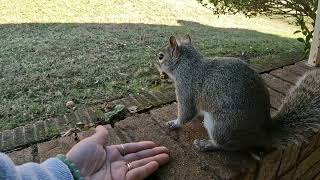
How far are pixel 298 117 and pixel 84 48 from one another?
254 centimetres

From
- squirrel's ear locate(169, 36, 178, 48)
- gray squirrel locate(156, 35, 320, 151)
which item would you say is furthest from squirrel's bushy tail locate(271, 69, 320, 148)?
squirrel's ear locate(169, 36, 178, 48)

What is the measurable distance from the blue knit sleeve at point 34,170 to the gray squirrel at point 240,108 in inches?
20.1

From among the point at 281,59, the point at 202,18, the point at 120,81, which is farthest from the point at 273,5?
the point at 202,18

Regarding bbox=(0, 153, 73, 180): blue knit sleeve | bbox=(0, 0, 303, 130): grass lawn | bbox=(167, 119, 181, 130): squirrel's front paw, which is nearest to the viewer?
bbox=(0, 153, 73, 180): blue knit sleeve

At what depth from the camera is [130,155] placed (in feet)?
4.63

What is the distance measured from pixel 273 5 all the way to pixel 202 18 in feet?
10.3

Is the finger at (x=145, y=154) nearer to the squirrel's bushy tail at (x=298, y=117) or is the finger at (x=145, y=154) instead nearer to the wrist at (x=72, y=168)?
the wrist at (x=72, y=168)

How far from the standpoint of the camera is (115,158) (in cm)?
140

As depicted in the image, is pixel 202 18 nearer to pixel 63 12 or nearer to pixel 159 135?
pixel 63 12

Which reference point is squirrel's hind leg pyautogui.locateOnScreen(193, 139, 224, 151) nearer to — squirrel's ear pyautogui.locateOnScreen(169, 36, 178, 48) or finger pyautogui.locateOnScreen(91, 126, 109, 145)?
finger pyautogui.locateOnScreen(91, 126, 109, 145)

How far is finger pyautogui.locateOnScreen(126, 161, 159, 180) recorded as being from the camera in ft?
4.25

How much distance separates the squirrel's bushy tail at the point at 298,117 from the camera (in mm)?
1441

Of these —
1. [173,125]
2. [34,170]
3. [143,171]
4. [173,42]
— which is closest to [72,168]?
[34,170]

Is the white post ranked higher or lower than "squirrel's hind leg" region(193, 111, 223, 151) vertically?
higher
